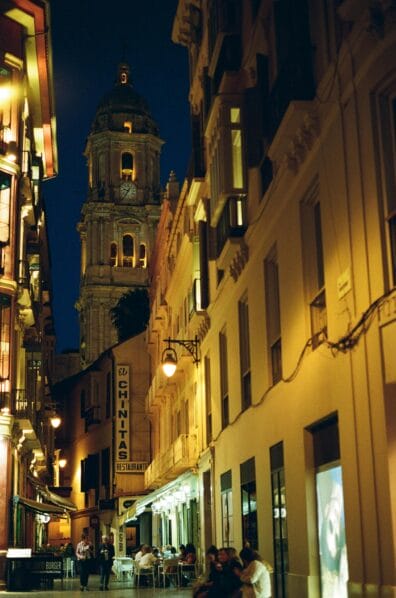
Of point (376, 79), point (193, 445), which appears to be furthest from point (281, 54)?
point (193, 445)

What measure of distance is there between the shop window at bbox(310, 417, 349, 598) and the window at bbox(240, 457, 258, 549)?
15.5 ft

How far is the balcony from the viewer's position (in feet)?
96.0

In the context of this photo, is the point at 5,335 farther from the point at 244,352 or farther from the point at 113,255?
the point at 113,255

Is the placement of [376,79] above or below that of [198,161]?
below

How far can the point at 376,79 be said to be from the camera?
11305 mm

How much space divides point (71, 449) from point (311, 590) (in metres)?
52.8

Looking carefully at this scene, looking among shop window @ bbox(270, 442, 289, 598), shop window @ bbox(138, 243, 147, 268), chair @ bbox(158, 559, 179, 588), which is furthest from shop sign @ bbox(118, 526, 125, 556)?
shop window @ bbox(138, 243, 147, 268)

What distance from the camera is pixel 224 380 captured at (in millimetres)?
23781

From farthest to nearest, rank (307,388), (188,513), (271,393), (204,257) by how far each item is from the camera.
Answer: (188,513), (204,257), (271,393), (307,388)

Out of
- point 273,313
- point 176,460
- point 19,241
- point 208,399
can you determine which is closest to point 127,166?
point 19,241

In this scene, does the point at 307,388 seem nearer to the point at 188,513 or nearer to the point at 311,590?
the point at 311,590

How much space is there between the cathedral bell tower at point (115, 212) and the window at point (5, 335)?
2078 inches

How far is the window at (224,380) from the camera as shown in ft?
76.4

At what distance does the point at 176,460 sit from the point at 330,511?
17.9 m
